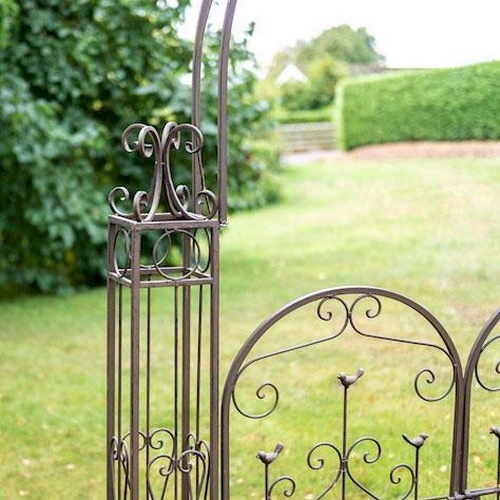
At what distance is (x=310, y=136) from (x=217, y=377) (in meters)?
17.0

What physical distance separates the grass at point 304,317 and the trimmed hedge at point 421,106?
68 centimetres

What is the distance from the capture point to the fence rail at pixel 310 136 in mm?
19078

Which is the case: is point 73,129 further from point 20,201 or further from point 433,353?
point 433,353

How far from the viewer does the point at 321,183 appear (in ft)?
46.8

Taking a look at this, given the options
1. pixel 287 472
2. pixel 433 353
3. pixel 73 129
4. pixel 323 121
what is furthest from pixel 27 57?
pixel 323 121

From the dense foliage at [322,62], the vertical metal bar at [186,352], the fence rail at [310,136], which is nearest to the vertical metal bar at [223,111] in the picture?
the vertical metal bar at [186,352]

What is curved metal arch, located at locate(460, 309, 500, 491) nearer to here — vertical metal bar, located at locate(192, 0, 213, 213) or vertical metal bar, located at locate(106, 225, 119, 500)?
vertical metal bar, located at locate(192, 0, 213, 213)

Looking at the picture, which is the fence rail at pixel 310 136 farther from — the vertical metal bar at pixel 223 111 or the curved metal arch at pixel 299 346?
the vertical metal bar at pixel 223 111

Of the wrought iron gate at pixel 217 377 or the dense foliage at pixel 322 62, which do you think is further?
the dense foliage at pixel 322 62

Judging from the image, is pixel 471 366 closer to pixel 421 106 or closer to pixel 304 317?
pixel 304 317

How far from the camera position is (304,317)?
6754 mm

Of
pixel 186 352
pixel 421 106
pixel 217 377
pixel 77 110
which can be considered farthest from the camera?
pixel 421 106

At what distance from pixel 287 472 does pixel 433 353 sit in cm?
189

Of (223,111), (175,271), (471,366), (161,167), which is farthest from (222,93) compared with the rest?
(471,366)
